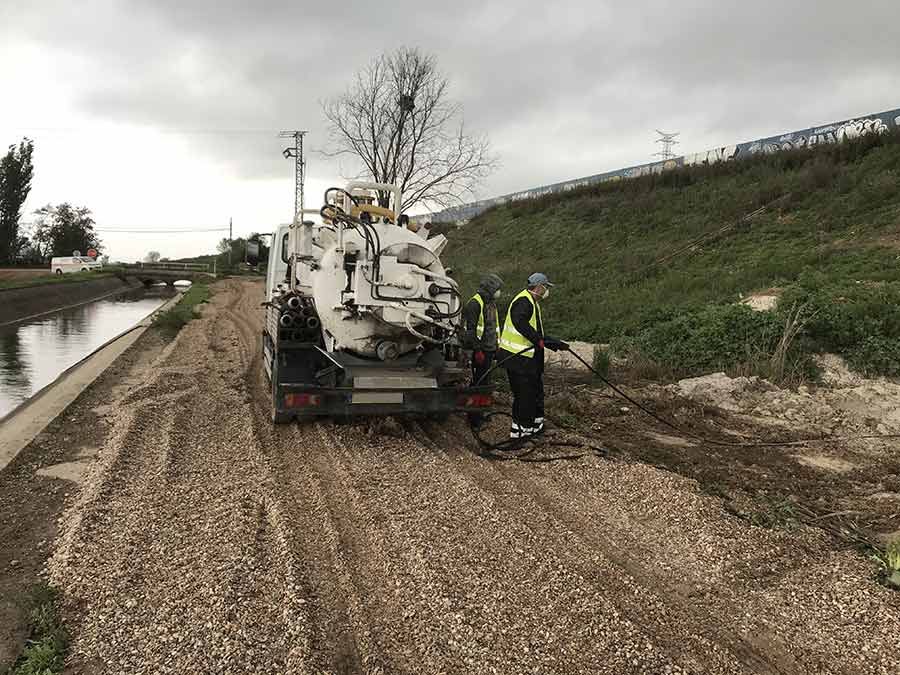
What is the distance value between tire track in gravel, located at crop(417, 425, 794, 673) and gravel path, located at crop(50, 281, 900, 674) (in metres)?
0.01

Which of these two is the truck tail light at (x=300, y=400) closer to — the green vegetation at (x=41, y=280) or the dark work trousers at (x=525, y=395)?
the dark work trousers at (x=525, y=395)

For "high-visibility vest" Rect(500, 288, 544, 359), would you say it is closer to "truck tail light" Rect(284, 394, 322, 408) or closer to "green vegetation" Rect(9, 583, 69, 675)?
"truck tail light" Rect(284, 394, 322, 408)

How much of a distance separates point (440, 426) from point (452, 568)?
3.56 m

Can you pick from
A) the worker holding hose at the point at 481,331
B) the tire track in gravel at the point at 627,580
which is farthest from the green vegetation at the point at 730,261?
the tire track in gravel at the point at 627,580

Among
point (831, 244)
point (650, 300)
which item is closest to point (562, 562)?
point (650, 300)

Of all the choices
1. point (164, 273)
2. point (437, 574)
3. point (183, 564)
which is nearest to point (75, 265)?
point (164, 273)

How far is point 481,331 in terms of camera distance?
7.23 meters

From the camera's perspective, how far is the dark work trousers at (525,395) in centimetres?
640

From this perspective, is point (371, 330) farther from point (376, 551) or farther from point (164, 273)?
point (164, 273)

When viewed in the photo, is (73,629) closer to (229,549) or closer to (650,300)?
(229,549)

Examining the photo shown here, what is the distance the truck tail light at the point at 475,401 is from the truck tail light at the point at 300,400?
1.49m

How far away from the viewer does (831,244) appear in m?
13.6

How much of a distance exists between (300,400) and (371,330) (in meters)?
1.03

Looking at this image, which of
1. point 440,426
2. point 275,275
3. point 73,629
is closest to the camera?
point 73,629
